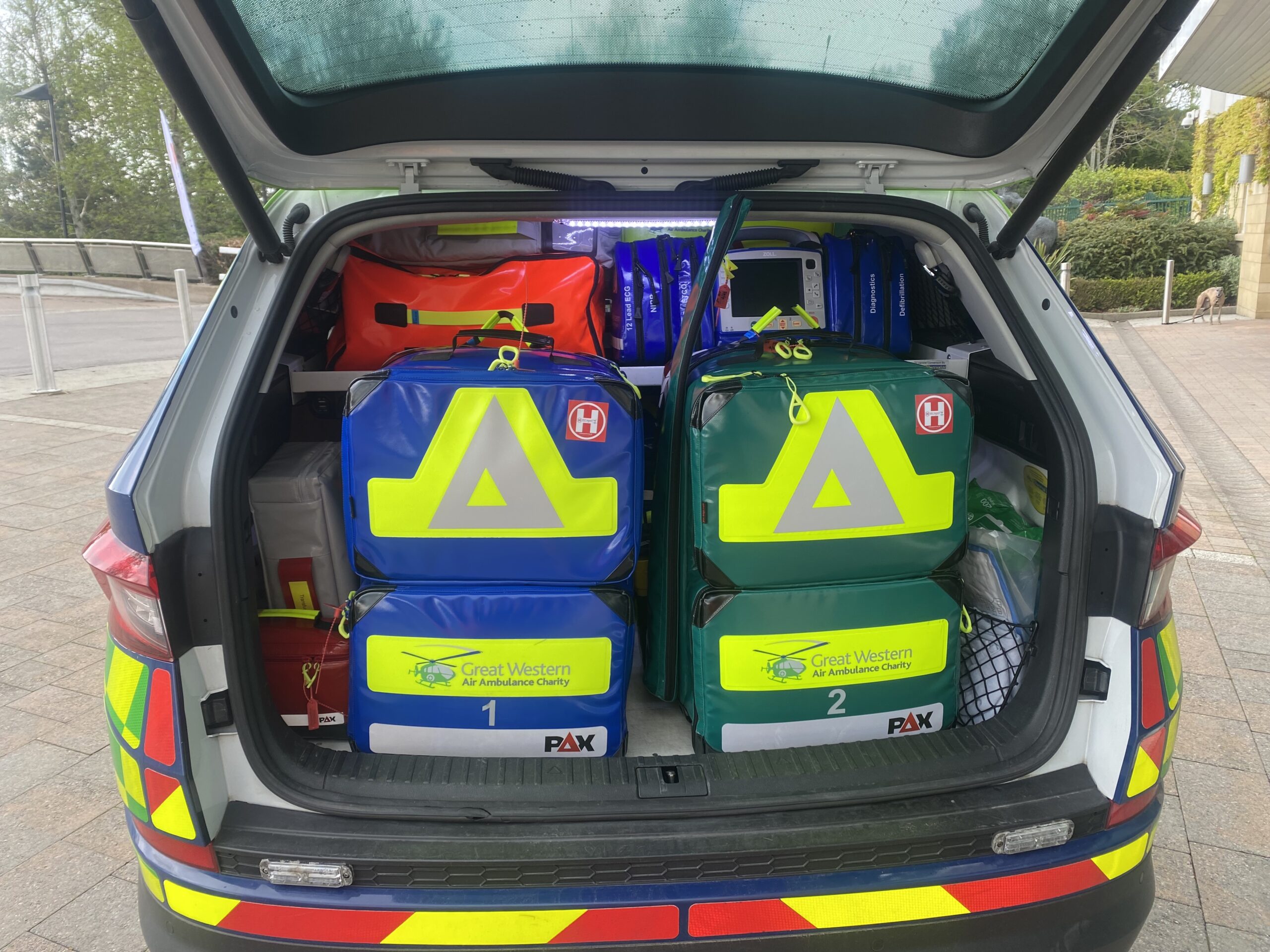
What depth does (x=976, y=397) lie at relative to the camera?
2.14 meters

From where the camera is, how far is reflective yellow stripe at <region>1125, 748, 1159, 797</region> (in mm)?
1449

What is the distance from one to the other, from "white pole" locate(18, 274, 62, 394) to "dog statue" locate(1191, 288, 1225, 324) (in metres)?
15.8

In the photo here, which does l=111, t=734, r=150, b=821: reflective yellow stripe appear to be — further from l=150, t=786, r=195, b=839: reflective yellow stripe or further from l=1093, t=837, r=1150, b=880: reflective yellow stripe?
l=1093, t=837, r=1150, b=880: reflective yellow stripe

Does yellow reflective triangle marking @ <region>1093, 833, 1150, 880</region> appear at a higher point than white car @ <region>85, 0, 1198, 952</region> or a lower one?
lower

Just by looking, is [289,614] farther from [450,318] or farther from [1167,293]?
[1167,293]

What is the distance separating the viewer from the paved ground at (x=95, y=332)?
1047cm

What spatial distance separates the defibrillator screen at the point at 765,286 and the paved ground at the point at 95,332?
680cm

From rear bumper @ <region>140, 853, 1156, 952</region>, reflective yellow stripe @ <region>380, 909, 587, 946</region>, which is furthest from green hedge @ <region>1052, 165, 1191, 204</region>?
reflective yellow stripe @ <region>380, 909, 587, 946</region>

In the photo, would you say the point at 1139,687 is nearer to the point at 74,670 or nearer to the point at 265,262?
the point at 265,262

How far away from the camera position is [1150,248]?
16.5 m

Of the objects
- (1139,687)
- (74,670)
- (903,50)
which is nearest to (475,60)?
(903,50)

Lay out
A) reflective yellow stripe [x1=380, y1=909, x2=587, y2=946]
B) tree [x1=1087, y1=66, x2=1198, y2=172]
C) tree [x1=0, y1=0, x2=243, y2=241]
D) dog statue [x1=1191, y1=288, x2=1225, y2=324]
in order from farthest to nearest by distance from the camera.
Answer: tree [x1=1087, y1=66, x2=1198, y2=172] < tree [x1=0, y1=0, x2=243, y2=241] < dog statue [x1=1191, y1=288, x2=1225, y2=324] < reflective yellow stripe [x1=380, y1=909, x2=587, y2=946]

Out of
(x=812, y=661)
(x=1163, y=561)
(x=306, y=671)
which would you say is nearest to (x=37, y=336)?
(x=306, y=671)

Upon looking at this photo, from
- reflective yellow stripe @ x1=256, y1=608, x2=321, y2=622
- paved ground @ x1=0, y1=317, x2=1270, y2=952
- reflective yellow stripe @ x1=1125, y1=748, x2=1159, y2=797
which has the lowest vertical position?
paved ground @ x1=0, y1=317, x2=1270, y2=952
